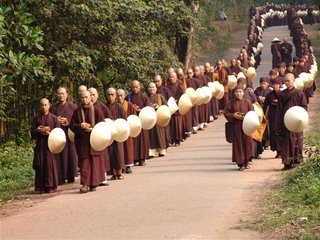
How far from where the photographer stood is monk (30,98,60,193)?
52.2 feet

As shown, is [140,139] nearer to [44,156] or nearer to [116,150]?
[116,150]

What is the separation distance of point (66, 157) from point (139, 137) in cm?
220

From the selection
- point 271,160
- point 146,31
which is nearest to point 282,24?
point 146,31

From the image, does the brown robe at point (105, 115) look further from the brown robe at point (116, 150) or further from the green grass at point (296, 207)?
the green grass at point (296, 207)

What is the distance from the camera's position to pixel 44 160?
52.7 ft

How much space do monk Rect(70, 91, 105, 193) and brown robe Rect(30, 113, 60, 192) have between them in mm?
624

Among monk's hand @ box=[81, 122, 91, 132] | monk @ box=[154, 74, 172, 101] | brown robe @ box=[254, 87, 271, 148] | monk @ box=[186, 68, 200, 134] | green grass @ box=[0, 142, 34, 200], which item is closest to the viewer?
monk's hand @ box=[81, 122, 91, 132]

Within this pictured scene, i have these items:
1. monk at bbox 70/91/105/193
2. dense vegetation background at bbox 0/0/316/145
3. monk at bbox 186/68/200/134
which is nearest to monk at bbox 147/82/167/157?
dense vegetation background at bbox 0/0/316/145

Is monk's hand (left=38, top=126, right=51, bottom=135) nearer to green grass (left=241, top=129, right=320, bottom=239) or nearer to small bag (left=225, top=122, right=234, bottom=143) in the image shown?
small bag (left=225, top=122, right=234, bottom=143)

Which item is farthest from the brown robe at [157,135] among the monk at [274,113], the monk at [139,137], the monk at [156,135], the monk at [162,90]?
the monk at [274,113]

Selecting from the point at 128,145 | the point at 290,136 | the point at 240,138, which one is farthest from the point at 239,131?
the point at 128,145

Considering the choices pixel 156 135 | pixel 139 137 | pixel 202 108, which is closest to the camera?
pixel 139 137

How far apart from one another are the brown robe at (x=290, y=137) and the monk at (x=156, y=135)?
310 centimetres

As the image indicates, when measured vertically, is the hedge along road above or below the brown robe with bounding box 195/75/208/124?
below
